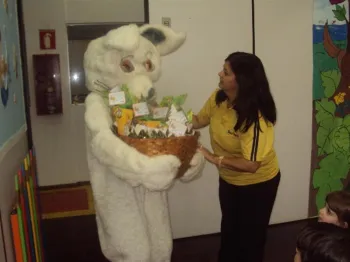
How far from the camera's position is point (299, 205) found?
9.52 ft

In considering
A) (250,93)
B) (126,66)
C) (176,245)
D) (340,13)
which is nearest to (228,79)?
(250,93)

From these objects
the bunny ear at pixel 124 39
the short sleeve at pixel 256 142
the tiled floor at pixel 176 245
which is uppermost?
the bunny ear at pixel 124 39

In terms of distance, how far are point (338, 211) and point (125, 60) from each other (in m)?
1.09

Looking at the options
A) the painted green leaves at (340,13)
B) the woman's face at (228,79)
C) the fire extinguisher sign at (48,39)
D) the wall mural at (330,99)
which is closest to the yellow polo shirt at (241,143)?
the woman's face at (228,79)

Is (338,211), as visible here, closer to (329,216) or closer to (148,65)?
(329,216)

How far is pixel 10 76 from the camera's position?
1.71m

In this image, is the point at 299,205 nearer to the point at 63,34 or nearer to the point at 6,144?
the point at 6,144

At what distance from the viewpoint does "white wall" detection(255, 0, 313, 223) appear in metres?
2.59

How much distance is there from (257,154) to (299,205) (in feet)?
4.65

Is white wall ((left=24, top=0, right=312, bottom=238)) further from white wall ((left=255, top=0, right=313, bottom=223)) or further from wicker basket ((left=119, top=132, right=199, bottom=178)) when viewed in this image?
wicker basket ((left=119, top=132, right=199, bottom=178))

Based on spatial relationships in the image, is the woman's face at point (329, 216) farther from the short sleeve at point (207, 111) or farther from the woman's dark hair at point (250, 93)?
the short sleeve at point (207, 111)

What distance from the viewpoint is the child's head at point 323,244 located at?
1007 mm

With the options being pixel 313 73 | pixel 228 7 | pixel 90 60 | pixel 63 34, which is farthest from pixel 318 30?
pixel 63 34

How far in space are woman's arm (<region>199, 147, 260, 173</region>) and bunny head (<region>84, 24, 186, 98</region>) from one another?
1.37 ft
